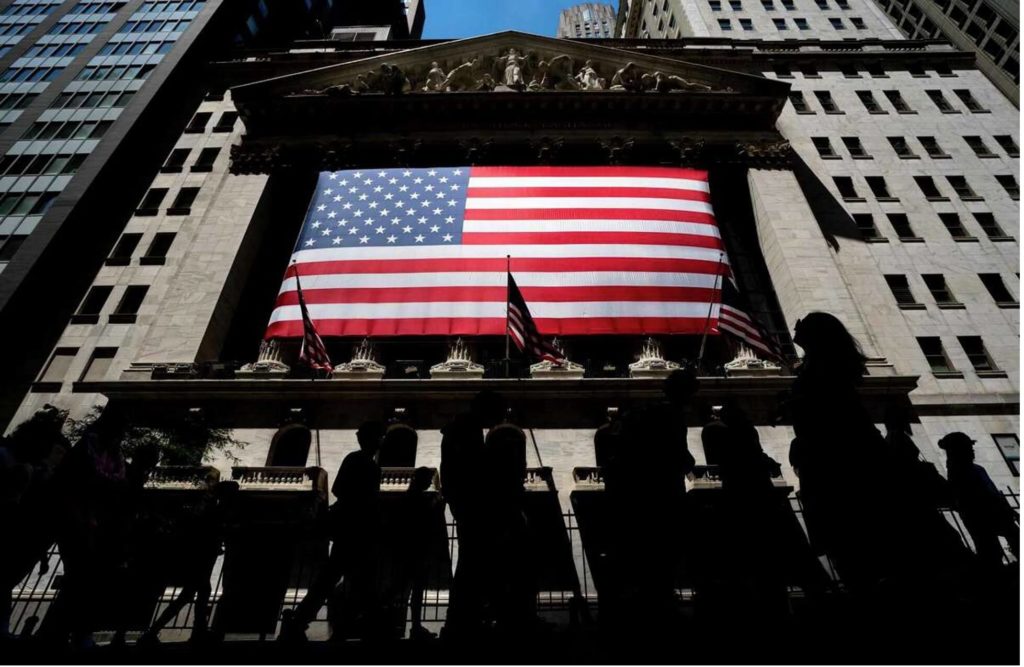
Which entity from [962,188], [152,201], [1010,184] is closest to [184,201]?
[152,201]

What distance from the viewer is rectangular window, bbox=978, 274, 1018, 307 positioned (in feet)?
74.1

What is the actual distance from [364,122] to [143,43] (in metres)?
21.8

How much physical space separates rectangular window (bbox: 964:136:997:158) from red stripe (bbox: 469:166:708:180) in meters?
17.2

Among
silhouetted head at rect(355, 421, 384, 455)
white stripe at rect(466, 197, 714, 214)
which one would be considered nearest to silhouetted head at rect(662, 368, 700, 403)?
silhouetted head at rect(355, 421, 384, 455)

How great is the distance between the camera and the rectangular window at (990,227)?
25.3 m

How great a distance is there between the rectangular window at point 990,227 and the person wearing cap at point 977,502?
25228 mm

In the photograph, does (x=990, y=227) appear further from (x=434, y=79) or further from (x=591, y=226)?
(x=434, y=79)

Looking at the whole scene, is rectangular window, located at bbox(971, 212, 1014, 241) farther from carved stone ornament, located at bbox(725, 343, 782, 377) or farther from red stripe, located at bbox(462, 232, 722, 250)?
carved stone ornament, located at bbox(725, 343, 782, 377)

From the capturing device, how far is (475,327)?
65.0ft

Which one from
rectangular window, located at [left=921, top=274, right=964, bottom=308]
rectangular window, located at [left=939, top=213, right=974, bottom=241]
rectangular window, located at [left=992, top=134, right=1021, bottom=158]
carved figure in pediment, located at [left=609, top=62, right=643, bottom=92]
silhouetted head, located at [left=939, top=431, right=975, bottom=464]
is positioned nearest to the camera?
silhouetted head, located at [left=939, top=431, right=975, bottom=464]

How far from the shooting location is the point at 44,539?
6512 millimetres

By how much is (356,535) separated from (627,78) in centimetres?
3349

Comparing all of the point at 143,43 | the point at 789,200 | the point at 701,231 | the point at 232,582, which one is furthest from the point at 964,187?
the point at 143,43

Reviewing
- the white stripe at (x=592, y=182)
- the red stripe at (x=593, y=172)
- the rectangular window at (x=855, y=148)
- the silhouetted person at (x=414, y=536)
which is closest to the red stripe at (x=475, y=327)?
the white stripe at (x=592, y=182)
